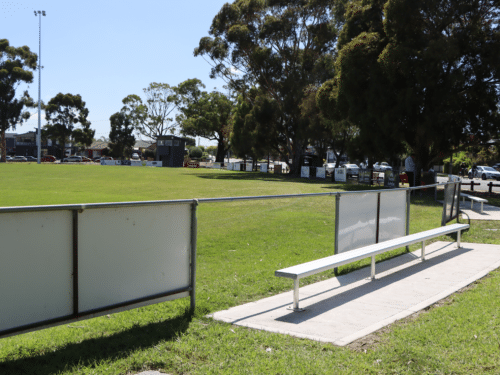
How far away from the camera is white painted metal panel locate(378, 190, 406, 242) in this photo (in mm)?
8750

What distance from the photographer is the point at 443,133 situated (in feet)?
81.7

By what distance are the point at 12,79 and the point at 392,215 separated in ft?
293

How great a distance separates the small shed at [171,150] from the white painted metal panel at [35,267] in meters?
74.6

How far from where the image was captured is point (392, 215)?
9.09 metres

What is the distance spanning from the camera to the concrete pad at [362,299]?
4891 mm

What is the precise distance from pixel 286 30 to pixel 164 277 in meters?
44.5

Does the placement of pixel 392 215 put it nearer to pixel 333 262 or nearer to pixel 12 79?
pixel 333 262

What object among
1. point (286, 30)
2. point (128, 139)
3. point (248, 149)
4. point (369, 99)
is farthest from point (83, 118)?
point (369, 99)

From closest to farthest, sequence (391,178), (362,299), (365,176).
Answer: (362,299) → (391,178) → (365,176)

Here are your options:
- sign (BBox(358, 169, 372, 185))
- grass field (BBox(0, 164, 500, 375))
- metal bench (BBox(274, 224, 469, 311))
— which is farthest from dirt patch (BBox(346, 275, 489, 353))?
sign (BBox(358, 169, 372, 185))

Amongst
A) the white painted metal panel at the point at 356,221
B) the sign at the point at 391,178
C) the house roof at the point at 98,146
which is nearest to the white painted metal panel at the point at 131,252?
the white painted metal panel at the point at 356,221

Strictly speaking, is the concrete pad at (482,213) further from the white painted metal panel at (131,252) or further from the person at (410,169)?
the white painted metal panel at (131,252)

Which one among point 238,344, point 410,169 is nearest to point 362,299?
point 238,344

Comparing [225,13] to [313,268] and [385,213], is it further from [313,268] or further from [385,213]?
[313,268]
